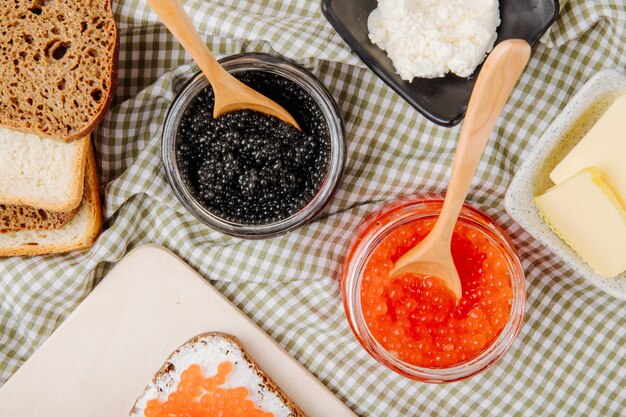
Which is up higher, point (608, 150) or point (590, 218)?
point (608, 150)

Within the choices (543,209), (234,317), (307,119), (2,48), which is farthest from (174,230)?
(543,209)

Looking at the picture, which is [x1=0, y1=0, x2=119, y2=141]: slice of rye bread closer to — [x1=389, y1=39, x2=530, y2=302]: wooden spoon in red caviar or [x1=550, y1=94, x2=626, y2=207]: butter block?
[x1=389, y1=39, x2=530, y2=302]: wooden spoon in red caviar

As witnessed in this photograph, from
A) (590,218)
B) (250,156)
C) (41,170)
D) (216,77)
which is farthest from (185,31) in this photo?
(590,218)

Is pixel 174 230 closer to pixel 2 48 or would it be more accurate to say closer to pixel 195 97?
pixel 195 97

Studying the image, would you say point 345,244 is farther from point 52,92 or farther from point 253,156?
point 52,92

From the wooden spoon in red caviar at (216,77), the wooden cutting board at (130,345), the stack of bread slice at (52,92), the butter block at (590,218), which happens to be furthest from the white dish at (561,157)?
the stack of bread slice at (52,92)
